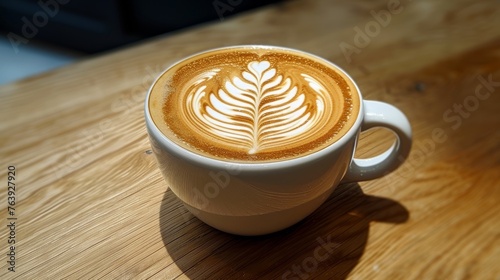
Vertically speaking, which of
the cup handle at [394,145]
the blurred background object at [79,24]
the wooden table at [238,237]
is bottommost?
the blurred background object at [79,24]

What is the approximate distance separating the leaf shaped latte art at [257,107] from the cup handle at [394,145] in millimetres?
53

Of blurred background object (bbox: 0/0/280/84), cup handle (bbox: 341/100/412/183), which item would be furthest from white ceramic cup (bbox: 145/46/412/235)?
blurred background object (bbox: 0/0/280/84)

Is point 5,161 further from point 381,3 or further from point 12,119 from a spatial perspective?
point 381,3

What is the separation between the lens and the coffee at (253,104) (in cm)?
44

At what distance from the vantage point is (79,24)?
6.59 feet

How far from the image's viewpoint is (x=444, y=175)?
0.61 metres

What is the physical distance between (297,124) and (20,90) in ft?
1.81

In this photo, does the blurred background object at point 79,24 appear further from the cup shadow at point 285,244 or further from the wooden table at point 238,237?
the cup shadow at point 285,244

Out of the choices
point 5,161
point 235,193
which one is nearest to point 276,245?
point 235,193

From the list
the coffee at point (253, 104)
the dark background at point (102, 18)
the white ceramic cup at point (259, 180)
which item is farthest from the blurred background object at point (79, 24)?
the white ceramic cup at point (259, 180)

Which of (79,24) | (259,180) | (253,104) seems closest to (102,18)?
(79,24)

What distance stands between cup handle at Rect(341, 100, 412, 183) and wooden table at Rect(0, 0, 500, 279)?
0.06 metres

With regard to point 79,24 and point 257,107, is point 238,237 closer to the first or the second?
point 257,107

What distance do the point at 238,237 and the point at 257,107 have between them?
0.15 meters
